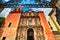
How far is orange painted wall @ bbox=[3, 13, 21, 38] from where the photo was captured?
6.25 metres

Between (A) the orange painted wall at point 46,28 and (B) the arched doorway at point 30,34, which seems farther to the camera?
(B) the arched doorway at point 30,34

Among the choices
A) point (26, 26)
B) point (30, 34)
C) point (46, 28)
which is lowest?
point (30, 34)

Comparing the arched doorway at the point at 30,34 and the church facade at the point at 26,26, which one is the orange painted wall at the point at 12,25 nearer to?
the church facade at the point at 26,26

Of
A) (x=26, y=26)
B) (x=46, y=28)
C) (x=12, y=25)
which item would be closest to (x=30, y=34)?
(x=26, y=26)

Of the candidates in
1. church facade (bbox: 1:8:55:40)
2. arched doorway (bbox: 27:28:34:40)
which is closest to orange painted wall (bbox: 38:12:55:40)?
church facade (bbox: 1:8:55:40)

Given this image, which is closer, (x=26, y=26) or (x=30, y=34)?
(x=30, y=34)

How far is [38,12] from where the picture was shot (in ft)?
23.7

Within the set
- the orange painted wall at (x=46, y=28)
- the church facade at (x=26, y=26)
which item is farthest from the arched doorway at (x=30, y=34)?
the orange painted wall at (x=46, y=28)

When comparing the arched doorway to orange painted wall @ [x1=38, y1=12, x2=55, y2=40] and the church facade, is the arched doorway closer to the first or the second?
the church facade

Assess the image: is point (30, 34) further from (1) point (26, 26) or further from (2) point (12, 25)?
(2) point (12, 25)

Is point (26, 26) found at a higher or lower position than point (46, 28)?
higher

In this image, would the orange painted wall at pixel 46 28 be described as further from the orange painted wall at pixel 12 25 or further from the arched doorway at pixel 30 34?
the orange painted wall at pixel 12 25

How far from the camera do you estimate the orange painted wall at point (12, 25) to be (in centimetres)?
625

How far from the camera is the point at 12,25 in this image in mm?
6625
